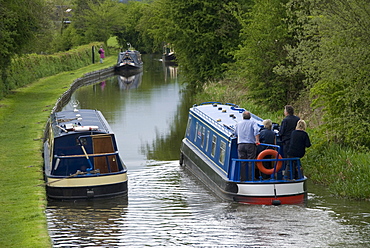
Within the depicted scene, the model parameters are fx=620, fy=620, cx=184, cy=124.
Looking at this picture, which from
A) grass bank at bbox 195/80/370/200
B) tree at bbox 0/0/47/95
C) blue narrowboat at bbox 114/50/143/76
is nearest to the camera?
grass bank at bbox 195/80/370/200

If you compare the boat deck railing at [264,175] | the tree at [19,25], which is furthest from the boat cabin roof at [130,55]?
the boat deck railing at [264,175]

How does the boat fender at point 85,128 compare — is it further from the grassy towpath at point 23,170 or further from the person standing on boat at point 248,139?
the person standing on boat at point 248,139

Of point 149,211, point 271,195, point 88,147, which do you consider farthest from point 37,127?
point 271,195

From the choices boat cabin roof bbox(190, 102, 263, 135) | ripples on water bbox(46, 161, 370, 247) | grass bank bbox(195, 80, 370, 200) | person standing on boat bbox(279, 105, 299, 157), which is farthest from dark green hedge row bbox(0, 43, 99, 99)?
person standing on boat bbox(279, 105, 299, 157)

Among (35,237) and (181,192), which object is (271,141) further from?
(35,237)

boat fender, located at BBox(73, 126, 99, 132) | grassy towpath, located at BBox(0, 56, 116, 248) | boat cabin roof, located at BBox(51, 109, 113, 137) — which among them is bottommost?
grassy towpath, located at BBox(0, 56, 116, 248)

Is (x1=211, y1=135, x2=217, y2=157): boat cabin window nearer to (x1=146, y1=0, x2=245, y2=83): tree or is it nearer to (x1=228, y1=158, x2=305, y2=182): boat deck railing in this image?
(x1=228, y1=158, x2=305, y2=182): boat deck railing

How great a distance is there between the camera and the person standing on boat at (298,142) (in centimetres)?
1311

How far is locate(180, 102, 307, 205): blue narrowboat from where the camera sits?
13031 mm

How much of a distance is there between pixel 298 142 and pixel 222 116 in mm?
3818

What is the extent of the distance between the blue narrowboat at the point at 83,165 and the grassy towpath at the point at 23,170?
49 centimetres

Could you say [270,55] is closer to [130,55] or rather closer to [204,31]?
[204,31]

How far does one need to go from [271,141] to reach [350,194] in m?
2.21

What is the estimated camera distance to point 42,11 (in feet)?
90.3
